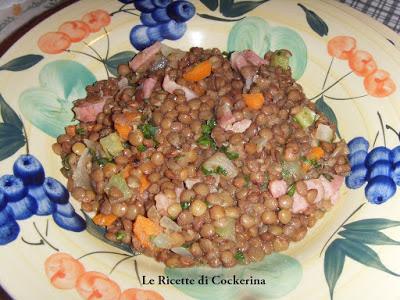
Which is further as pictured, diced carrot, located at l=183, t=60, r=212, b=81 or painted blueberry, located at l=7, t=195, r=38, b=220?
diced carrot, located at l=183, t=60, r=212, b=81

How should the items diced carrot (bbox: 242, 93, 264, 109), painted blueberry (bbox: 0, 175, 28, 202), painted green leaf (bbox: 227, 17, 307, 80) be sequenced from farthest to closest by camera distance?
painted green leaf (bbox: 227, 17, 307, 80)
diced carrot (bbox: 242, 93, 264, 109)
painted blueberry (bbox: 0, 175, 28, 202)

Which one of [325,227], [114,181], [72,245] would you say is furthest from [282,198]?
[72,245]

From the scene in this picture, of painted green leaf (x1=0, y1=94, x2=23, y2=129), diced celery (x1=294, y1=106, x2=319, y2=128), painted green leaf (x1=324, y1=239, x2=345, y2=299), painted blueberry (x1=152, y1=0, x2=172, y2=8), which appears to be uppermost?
painted blueberry (x1=152, y1=0, x2=172, y2=8)

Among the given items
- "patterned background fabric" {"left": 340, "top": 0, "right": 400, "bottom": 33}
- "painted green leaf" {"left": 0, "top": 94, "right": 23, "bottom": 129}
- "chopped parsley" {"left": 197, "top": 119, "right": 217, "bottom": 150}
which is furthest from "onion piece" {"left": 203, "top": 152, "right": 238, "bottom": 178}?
"patterned background fabric" {"left": 340, "top": 0, "right": 400, "bottom": 33}

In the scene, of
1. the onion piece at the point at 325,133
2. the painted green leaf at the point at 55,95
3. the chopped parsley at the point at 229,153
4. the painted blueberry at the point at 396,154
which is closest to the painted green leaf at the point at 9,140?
the painted green leaf at the point at 55,95

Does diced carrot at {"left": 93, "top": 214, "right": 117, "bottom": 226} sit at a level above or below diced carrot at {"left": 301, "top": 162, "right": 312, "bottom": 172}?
below

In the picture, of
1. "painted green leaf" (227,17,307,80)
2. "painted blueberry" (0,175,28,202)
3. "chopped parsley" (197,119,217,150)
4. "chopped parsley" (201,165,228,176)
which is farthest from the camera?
"painted green leaf" (227,17,307,80)

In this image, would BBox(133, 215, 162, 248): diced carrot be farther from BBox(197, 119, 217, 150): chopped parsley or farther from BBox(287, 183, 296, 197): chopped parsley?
BBox(287, 183, 296, 197): chopped parsley
